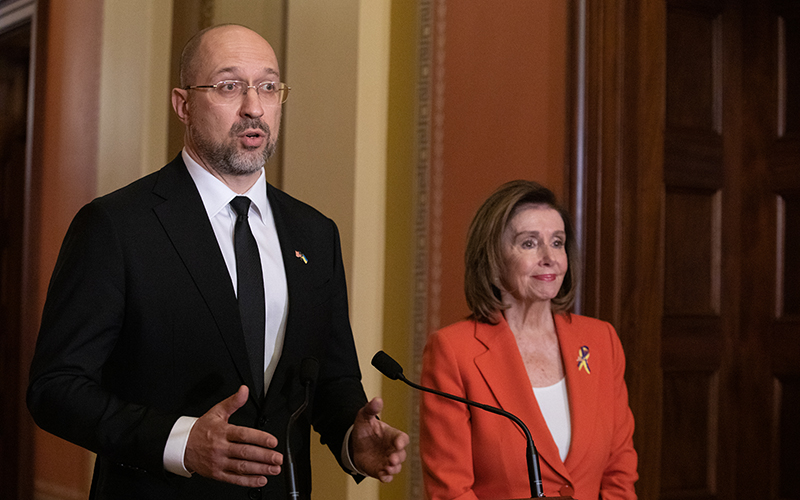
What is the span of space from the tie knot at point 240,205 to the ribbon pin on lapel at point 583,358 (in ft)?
3.70

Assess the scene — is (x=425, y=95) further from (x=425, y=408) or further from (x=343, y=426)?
(x=343, y=426)

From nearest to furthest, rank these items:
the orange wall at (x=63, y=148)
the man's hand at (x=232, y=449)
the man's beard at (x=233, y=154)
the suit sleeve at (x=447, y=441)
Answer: the man's hand at (x=232, y=449)
the man's beard at (x=233, y=154)
the suit sleeve at (x=447, y=441)
the orange wall at (x=63, y=148)

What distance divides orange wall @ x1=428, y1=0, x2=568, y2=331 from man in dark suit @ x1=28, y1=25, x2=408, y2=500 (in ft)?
5.11

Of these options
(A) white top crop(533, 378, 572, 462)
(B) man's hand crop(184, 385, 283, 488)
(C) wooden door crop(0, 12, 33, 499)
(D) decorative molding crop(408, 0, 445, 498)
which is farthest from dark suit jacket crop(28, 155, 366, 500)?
(C) wooden door crop(0, 12, 33, 499)

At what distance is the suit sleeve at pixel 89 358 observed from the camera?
1544 mm

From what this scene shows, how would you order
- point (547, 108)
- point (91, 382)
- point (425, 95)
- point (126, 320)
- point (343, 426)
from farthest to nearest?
point (425, 95), point (547, 108), point (343, 426), point (126, 320), point (91, 382)

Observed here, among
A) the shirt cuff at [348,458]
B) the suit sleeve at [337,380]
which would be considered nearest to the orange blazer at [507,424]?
the suit sleeve at [337,380]

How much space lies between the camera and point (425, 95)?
3.86m

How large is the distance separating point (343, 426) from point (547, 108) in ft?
6.31

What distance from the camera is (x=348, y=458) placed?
5.83 feet

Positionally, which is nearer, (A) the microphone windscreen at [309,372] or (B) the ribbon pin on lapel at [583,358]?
(A) the microphone windscreen at [309,372]

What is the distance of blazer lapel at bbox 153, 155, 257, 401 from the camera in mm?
1733

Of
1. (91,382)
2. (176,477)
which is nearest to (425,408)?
(176,477)

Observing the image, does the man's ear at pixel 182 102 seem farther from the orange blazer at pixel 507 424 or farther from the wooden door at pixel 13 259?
the wooden door at pixel 13 259
